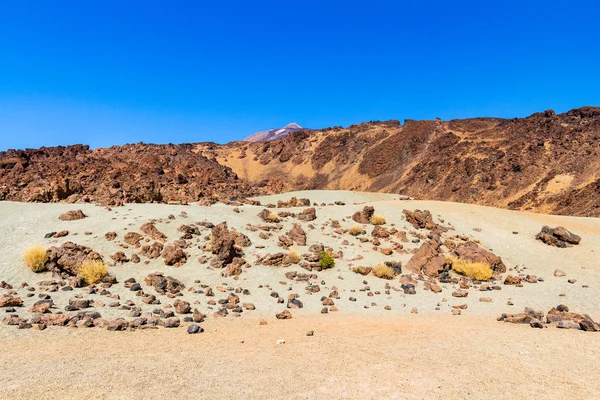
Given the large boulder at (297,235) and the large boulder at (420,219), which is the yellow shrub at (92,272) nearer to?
the large boulder at (297,235)

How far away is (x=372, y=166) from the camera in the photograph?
60.9m

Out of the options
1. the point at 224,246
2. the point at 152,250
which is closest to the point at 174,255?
the point at 152,250

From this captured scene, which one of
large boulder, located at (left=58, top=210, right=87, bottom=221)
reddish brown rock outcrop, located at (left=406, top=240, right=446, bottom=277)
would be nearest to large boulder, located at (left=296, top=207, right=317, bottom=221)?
reddish brown rock outcrop, located at (left=406, top=240, right=446, bottom=277)

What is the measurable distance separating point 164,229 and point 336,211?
8.59 meters

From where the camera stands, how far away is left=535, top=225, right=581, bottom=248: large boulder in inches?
689

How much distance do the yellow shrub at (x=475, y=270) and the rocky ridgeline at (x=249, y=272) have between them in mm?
149

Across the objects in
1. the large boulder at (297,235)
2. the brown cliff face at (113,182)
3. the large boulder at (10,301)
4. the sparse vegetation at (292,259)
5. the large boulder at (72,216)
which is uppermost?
the brown cliff face at (113,182)

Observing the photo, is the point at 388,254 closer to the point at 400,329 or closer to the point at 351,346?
the point at 400,329

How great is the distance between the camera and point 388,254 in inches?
599

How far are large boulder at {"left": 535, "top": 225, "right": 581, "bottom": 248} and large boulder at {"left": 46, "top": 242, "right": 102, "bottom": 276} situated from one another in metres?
18.6

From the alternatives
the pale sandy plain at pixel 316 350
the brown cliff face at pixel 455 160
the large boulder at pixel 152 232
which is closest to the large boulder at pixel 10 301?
the pale sandy plain at pixel 316 350

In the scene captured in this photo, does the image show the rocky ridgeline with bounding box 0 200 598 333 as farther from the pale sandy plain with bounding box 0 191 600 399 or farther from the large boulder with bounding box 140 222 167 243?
the pale sandy plain with bounding box 0 191 600 399

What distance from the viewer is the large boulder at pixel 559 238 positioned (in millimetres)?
17500

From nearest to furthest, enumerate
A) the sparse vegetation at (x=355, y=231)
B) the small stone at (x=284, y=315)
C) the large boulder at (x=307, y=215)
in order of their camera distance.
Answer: the small stone at (x=284, y=315), the sparse vegetation at (x=355, y=231), the large boulder at (x=307, y=215)
